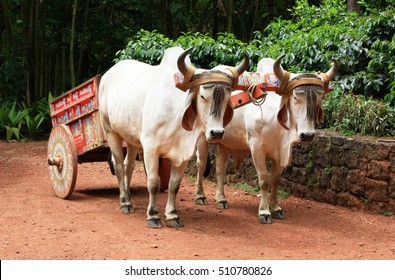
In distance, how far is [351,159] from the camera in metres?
8.02

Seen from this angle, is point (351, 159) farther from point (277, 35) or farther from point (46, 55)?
point (46, 55)

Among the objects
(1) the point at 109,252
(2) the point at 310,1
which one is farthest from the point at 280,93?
(2) the point at 310,1

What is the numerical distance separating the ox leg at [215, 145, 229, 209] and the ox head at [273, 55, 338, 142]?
1591 mm

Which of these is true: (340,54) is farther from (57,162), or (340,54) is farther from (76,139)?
(57,162)

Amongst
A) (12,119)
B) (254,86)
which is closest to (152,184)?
(254,86)

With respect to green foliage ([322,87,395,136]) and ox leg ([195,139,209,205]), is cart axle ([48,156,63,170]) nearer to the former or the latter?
ox leg ([195,139,209,205])

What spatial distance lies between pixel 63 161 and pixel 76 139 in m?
0.33

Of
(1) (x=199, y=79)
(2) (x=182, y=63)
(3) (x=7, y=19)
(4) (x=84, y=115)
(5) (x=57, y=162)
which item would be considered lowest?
(5) (x=57, y=162)

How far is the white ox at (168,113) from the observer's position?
6.58 meters

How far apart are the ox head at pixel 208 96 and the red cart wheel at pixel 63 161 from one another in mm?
1944

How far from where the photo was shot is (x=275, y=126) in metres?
7.38

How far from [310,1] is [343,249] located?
1071 centimetres

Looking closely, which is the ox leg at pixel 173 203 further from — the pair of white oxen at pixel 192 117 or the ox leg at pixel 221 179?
the ox leg at pixel 221 179

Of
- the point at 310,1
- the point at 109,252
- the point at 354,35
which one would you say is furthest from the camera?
the point at 310,1
